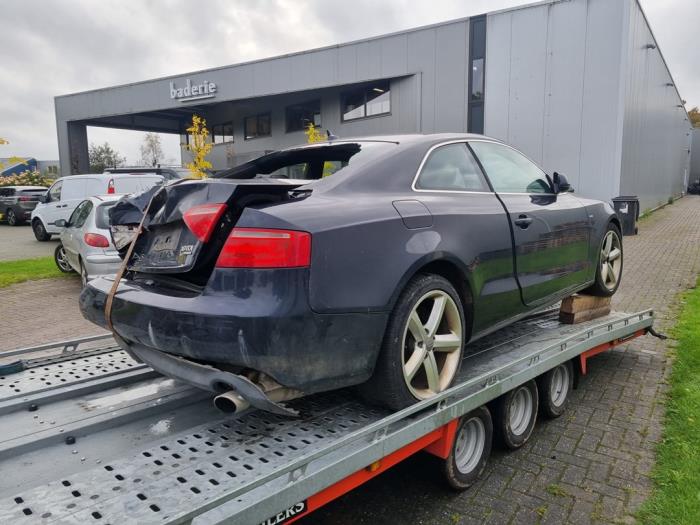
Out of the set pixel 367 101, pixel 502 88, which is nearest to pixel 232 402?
pixel 502 88

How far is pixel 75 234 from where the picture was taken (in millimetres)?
8016

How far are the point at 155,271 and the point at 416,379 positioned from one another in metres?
1.41

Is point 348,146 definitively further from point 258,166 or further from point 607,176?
point 607,176

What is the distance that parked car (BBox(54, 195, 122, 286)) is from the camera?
730cm

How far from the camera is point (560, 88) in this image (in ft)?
53.4

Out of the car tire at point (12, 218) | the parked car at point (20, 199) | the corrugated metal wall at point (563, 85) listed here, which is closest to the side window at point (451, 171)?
the corrugated metal wall at point (563, 85)

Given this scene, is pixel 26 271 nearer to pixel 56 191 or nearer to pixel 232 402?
pixel 56 191

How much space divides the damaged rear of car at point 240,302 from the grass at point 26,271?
26.7 ft

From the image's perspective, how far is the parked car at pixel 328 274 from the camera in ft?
7.21

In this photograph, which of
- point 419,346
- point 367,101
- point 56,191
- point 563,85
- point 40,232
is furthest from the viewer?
point 367,101

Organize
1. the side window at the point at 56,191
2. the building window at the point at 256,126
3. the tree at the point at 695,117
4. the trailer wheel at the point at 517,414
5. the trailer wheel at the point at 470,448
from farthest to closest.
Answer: the tree at the point at 695,117, the building window at the point at 256,126, the side window at the point at 56,191, the trailer wheel at the point at 517,414, the trailer wheel at the point at 470,448

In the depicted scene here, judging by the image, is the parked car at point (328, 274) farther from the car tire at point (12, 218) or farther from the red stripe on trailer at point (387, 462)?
the car tire at point (12, 218)

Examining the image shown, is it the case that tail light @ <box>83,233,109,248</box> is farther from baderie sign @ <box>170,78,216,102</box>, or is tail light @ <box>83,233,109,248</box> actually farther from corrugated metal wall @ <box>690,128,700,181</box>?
corrugated metal wall @ <box>690,128,700,181</box>

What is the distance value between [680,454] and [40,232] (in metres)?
16.8
